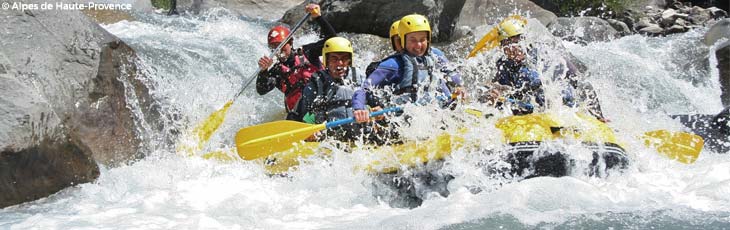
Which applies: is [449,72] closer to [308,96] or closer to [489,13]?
[308,96]

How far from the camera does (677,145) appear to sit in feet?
18.1

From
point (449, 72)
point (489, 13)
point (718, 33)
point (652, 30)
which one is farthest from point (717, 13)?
point (449, 72)

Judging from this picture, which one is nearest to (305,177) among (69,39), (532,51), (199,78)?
(532,51)

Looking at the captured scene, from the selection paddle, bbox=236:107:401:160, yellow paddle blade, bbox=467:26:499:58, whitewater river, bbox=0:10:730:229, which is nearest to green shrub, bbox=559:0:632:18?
whitewater river, bbox=0:10:730:229

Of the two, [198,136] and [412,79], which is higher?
[412,79]

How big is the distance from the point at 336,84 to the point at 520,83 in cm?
135

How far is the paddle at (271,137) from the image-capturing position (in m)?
5.39

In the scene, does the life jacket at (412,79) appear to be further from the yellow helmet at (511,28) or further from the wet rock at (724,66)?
the wet rock at (724,66)

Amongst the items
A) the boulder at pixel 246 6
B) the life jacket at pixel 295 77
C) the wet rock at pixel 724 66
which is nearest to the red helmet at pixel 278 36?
the life jacket at pixel 295 77

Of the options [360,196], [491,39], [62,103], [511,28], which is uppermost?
[511,28]

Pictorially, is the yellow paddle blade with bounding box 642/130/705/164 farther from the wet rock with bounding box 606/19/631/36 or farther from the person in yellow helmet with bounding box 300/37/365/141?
the wet rock with bounding box 606/19/631/36

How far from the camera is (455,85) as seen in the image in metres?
5.79

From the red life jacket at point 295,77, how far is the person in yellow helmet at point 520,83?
166 cm

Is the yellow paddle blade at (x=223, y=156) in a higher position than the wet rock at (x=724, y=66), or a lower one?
lower
